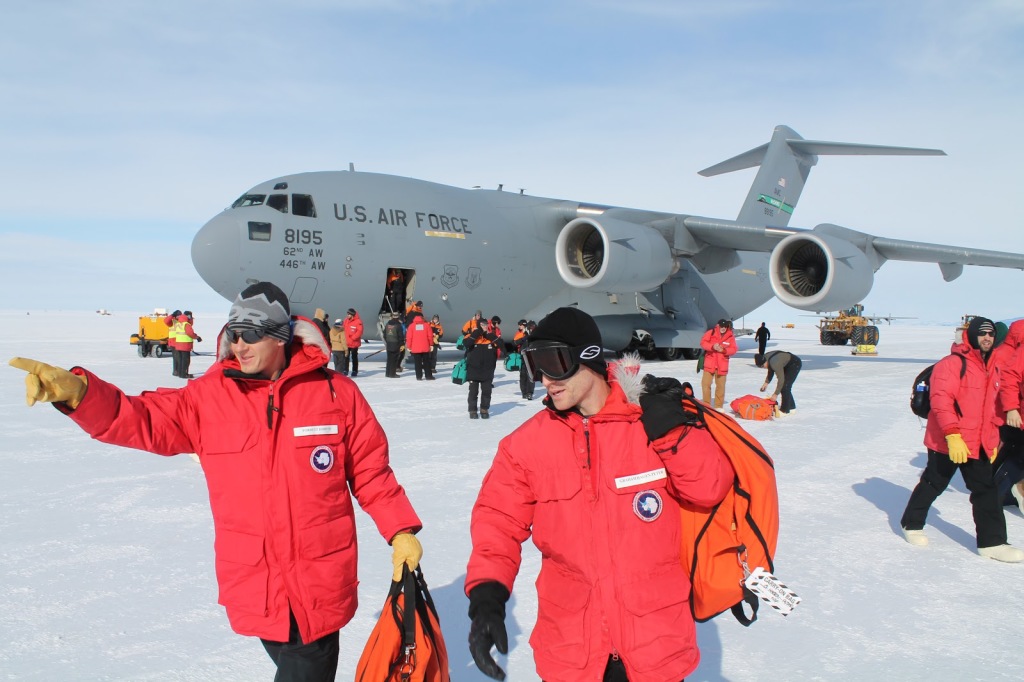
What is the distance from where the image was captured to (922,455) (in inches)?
269

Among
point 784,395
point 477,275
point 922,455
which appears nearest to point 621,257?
point 477,275

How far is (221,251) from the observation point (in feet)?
37.1

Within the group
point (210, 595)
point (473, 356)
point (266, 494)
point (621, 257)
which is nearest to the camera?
point (266, 494)

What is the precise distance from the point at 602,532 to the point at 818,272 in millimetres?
12978

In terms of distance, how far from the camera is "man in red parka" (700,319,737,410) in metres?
9.02

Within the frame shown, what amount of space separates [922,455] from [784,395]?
6.97 feet

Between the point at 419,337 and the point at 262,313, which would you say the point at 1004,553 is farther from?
the point at 419,337

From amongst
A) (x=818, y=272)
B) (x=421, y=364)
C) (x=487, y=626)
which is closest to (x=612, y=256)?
(x=818, y=272)

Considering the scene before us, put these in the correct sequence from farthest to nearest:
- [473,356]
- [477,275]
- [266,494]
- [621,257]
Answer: [477,275]
[621,257]
[473,356]
[266,494]

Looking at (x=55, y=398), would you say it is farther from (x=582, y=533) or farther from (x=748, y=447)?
(x=748, y=447)

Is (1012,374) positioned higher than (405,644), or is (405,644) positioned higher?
(1012,374)

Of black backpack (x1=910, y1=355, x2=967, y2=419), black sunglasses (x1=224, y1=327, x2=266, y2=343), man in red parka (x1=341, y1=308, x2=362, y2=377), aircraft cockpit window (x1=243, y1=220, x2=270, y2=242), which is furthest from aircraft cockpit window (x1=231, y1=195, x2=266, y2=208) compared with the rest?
black sunglasses (x1=224, y1=327, x2=266, y2=343)

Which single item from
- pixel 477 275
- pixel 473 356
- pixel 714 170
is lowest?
pixel 473 356

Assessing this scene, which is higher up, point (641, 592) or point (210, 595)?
point (641, 592)
